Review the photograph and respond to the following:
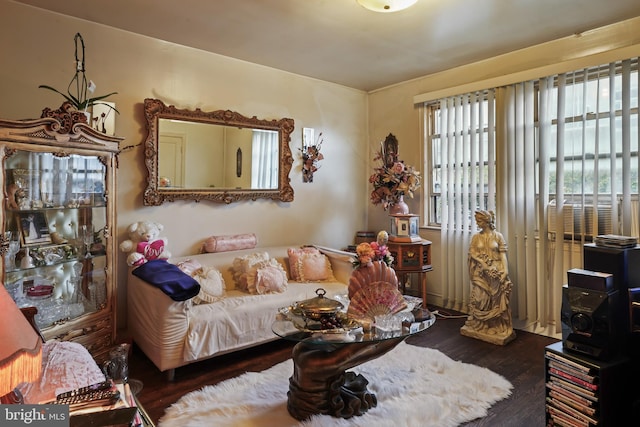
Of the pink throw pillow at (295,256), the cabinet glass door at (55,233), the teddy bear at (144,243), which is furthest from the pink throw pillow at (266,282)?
the cabinet glass door at (55,233)

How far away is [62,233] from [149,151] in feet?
3.14

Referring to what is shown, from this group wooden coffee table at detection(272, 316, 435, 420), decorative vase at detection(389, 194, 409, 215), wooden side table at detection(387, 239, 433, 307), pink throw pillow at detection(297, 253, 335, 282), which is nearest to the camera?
wooden coffee table at detection(272, 316, 435, 420)

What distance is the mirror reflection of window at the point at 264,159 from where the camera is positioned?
3.88m

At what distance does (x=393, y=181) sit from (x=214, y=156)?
6.09 feet

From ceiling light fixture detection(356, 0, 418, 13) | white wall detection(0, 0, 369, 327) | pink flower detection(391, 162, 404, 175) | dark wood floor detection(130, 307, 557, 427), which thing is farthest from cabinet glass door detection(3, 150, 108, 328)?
pink flower detection(391, 162, 404, 175)

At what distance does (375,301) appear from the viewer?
7.28 ft

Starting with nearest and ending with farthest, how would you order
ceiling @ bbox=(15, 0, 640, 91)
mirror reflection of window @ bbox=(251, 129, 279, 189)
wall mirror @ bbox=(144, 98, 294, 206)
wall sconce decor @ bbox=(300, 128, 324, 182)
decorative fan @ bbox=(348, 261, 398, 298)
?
decorative fan @ bbox=(348, 261, 398, 298) → ceiling @ bbox=(15, 0, 640, 91) → wall mirror @ bbox=(144, 98, 294, 206) → mirror reflection of window @ bbox=(251, 129, 279, 189) → wall sconce decor @ bbox=(300, 128, 324, 182)

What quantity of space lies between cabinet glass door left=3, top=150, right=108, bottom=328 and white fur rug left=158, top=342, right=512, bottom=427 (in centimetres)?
113

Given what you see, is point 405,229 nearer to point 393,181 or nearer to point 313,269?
point 393,181

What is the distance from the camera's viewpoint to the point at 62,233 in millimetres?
2576

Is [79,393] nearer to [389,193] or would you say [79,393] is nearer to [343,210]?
[389,193]

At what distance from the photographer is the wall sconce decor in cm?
432

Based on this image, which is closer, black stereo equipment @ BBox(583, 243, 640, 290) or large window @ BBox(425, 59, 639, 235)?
black stereo equipment @ BBox(583, 243, 640, 290)

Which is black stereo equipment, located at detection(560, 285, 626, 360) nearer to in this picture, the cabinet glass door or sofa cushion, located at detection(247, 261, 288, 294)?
sofa cushion, located at detection(247, 261, 288, 294)
